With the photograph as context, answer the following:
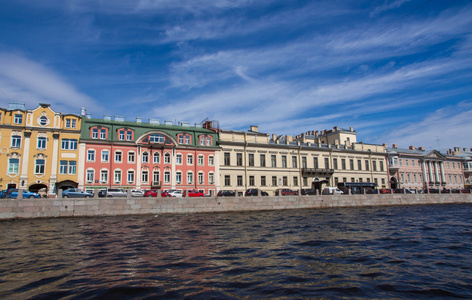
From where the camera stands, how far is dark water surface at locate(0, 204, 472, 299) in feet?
23.1

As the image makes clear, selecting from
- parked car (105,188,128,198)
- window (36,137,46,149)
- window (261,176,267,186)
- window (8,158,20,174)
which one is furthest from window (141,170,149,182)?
window (261,176,267,186)

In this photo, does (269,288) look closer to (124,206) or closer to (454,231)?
(454,231)

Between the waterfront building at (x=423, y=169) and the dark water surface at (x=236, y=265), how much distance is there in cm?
4986

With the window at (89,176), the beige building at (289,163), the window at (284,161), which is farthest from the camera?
the window at (284,161)

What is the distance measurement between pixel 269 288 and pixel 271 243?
6105 millimetres

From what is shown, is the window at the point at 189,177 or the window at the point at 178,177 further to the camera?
the window at the point at 189,177

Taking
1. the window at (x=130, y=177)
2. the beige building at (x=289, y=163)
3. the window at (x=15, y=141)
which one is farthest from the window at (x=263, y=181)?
the window at (x=15, y=141)

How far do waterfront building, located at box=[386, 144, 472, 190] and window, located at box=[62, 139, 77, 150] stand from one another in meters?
55.4

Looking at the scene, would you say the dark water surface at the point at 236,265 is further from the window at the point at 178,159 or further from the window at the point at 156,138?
the window at the point at 178,159

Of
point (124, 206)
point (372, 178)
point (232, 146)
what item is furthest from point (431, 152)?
point (124, 206)

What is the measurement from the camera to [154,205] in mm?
27234

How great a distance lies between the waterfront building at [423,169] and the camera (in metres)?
61.2

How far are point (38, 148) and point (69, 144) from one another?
3354mm

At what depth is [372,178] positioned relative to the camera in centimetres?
5806
